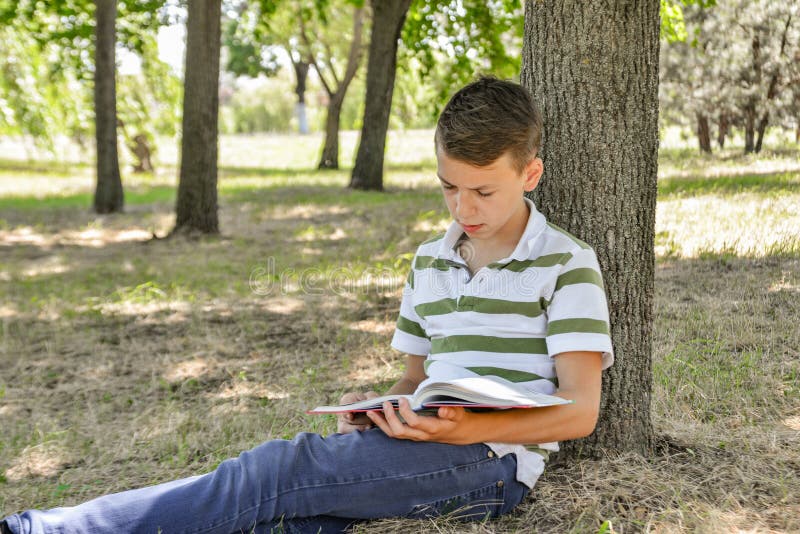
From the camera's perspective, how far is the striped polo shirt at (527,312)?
88.7 inches

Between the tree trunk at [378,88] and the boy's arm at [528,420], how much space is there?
11.0 metres

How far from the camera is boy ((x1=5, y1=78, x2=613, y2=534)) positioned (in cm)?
215

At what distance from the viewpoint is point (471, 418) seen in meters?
2.20

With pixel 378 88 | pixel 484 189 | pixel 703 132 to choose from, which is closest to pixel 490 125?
pixel 484 189

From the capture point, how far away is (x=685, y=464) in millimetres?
2740

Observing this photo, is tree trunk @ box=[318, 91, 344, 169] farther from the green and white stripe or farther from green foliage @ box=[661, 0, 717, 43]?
the green and white stripe

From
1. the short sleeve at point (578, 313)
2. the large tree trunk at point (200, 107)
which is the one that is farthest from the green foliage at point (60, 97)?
the short sleeve at point (578, 313)

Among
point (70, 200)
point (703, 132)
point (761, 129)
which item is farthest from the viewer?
point (70, 200)

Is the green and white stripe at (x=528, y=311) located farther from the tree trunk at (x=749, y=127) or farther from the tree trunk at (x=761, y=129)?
the tree trunk at (x=749, y=127)

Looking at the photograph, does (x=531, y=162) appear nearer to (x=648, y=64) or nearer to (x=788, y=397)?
(x=648, y=64)

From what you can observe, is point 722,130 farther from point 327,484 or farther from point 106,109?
point 327,484

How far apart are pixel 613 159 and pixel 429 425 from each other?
1191mm

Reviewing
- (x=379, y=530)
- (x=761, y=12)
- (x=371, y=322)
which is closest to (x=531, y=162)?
(x=379, y=530)

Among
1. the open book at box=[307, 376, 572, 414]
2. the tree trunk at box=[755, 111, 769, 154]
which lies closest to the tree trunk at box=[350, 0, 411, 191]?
the tree trunk at box=[755, 111, 769, 154]
